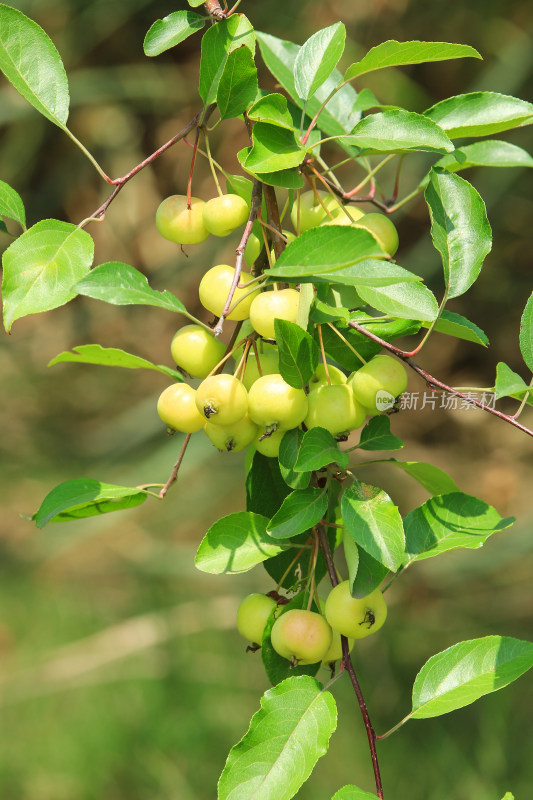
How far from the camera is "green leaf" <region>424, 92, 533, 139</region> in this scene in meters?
0.50

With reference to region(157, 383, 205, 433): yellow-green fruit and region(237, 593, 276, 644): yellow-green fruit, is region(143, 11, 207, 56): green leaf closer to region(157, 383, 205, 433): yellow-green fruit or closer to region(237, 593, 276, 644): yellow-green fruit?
region(157, 383, 205, 433): yellow-green fruit

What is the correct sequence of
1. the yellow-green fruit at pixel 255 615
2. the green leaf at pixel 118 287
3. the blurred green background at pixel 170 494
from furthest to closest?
1. the blurred green background at pixel 170 494
2. the yellow-green fruit at pixel 255 615
3. the green leaf at pixel 118 287

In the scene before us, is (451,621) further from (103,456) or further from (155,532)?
(103,456)

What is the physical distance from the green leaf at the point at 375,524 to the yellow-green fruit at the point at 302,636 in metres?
0.07

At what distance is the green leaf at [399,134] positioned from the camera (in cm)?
43

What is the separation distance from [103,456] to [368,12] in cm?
137

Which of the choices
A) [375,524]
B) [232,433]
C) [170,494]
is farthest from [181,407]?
[170,494]

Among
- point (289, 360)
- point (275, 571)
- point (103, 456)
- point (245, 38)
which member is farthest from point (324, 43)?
point (103, 456)

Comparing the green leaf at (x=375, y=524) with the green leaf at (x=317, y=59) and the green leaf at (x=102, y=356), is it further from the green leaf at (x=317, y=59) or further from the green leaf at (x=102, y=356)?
the green leaf at (x=317, y=59)

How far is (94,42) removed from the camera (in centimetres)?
206

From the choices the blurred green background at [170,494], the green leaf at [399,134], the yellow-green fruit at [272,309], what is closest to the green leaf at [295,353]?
the yellow-green fruit at [272,309]

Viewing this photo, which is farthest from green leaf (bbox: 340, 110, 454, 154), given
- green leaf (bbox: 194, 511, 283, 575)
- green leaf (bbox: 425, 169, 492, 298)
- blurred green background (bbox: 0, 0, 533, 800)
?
blurred green background (bbox: 0, 0, 533, 800)

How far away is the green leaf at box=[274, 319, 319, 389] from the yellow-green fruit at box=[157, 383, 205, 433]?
71mm

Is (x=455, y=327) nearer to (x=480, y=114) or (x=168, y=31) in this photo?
(x=480, y=114)
